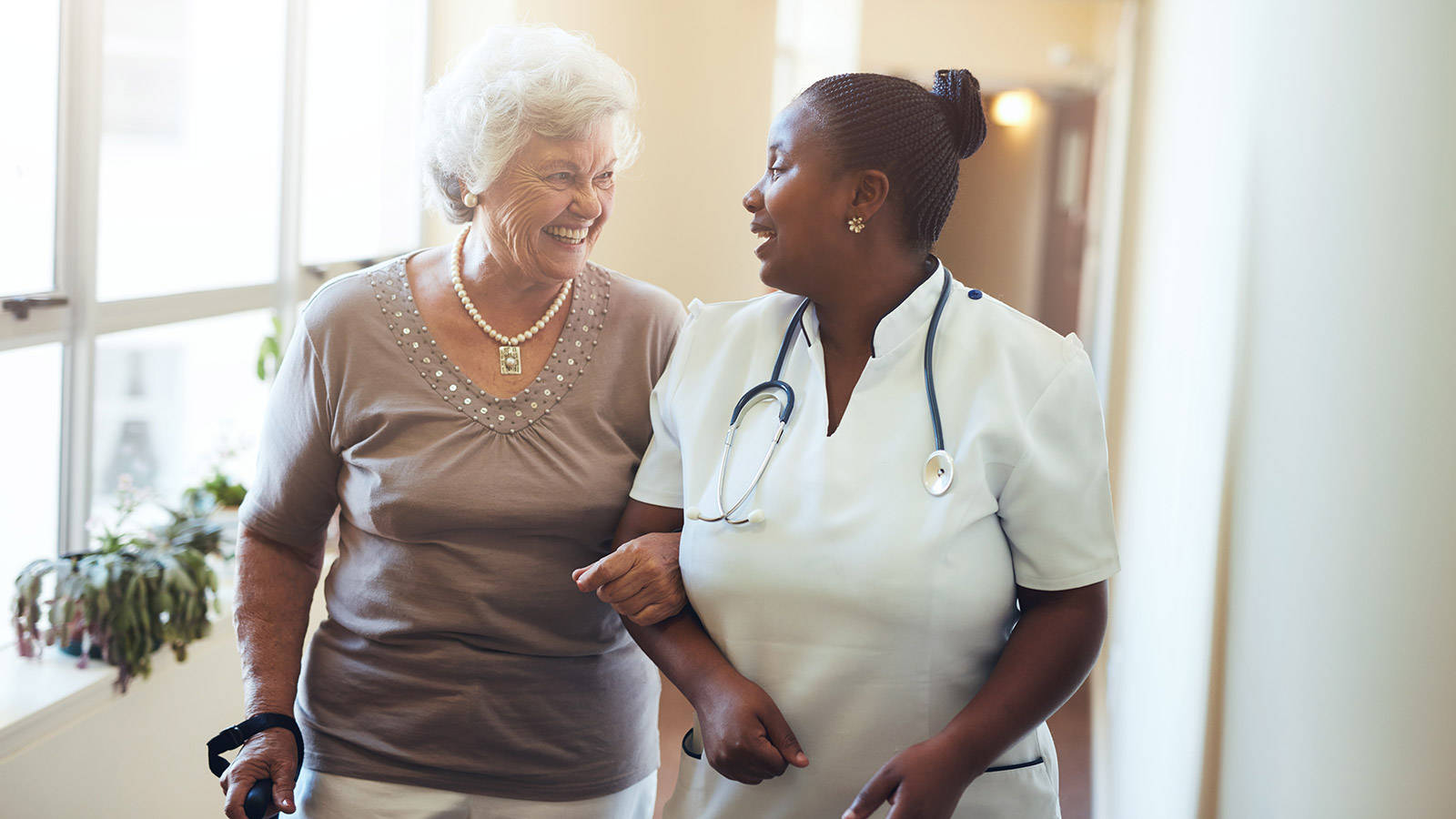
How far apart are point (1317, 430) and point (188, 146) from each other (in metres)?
2.86

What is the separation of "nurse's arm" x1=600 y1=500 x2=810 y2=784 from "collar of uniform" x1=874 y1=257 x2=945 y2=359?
0.36 metres

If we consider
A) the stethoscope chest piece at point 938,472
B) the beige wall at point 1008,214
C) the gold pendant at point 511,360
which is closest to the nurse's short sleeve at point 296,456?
the gold pendant at point 511,360

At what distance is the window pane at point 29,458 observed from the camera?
2.26 metres

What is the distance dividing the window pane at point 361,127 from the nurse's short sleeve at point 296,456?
2228mm

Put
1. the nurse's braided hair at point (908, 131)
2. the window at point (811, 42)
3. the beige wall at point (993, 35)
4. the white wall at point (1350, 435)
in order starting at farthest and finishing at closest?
the beige wall at point (993, 35) < the window at point (811, 42) < the nurse's braided hair at point (908, 131) < the white wall at point (1350, 435)

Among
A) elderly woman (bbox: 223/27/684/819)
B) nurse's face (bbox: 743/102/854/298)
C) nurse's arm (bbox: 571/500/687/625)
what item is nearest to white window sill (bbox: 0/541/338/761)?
elderly woman (bbox: 223/27/684/819)

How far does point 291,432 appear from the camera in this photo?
143cm

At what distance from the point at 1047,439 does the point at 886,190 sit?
295 millimetres

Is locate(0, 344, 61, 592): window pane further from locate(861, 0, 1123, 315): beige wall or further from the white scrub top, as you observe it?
locate(861, 0, 1123, 315): beige wall

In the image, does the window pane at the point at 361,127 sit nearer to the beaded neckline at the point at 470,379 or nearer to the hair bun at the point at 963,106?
the beaded neckline at the point at 470,379

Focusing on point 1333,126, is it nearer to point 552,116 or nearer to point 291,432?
point 552,116

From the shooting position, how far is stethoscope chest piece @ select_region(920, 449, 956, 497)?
108cm

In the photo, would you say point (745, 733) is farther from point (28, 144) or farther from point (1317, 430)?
point (28, 144)

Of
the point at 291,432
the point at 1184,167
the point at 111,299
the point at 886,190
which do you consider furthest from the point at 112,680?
the point at 1184,167
